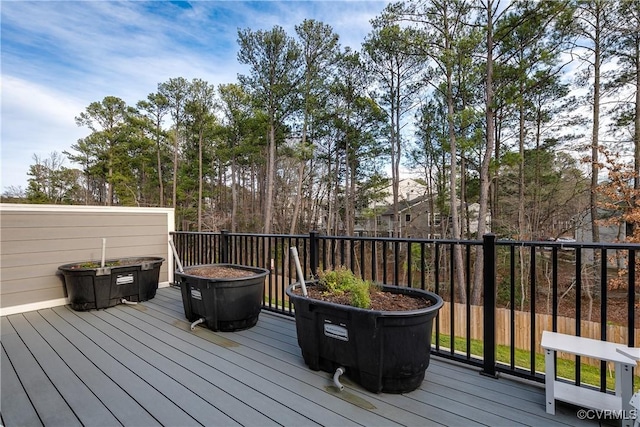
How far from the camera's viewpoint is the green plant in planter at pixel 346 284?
6.00ft

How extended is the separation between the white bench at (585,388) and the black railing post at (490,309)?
1.03ft

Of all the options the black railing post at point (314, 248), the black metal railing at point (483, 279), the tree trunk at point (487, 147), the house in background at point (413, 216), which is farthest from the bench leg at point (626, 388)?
the house in background at point (413, 216)

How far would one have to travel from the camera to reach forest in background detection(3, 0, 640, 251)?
8.30m

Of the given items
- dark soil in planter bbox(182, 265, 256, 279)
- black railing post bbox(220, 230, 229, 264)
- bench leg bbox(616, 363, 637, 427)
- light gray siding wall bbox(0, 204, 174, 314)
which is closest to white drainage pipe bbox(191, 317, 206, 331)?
dark soil in planter bbox(182, 265, 256, 279)

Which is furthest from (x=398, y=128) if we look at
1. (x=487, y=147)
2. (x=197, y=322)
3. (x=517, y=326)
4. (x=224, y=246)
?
(x=197, y=322)

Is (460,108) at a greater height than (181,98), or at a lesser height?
lesser

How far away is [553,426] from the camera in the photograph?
1.43 metres

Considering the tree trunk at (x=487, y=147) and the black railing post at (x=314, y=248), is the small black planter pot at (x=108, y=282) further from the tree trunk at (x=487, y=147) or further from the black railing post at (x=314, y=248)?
the tree trunk at (x=487, y=147)

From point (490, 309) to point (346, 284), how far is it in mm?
918

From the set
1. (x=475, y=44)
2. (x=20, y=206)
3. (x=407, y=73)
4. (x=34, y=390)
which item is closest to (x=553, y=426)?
(x=34, y=390)

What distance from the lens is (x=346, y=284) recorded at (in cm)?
214

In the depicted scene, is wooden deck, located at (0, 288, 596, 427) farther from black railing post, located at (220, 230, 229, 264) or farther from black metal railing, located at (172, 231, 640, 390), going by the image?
black railing post, located at (220, 230, 229, 264)

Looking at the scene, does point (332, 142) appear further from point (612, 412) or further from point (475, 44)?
point (612, 412)

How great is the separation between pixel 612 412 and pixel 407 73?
39.0ft
